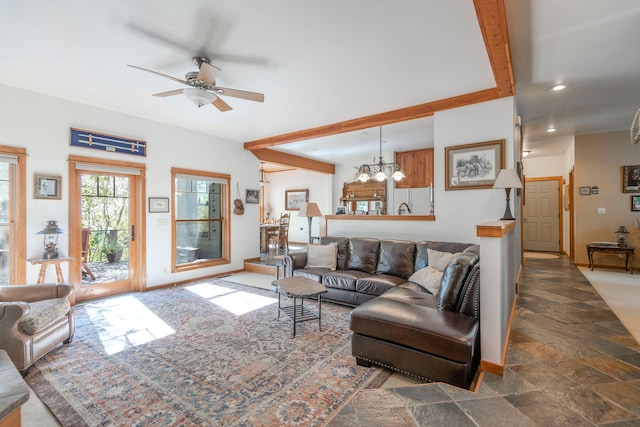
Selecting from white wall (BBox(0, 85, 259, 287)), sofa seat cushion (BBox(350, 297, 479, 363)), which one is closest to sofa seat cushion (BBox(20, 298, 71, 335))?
white wall (BBox(0, 85, 259, 287))

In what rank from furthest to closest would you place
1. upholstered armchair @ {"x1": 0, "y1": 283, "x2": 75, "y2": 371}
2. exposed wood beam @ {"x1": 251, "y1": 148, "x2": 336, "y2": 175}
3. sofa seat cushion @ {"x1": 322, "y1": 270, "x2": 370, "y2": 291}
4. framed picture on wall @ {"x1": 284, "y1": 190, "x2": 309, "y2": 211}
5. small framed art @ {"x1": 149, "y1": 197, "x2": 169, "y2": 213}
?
framed picture on wall @ {"x1": 284, "y1": 190, "x2": 309, "y2": 211} < exposed wood beam @ {"x1": 251, "y1": 148, "x2": 336, "y2": 175} < small framed art @ {"x1": 149, "y1": 197, "x2": 169, "y2": 213} < sofa seat cushion @ {"x1": 322, "y1": 270, "x2": 370, "y2": 291} < upholstered armchair @ {"x1": 0, "y1": 283, "x2": 75, "y2": 371}

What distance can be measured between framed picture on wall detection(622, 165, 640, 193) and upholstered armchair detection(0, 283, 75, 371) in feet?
29.3

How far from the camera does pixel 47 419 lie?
1.79 m

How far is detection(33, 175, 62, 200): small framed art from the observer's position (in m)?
3.69

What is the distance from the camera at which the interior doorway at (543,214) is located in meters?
8.15

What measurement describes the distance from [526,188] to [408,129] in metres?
5.13

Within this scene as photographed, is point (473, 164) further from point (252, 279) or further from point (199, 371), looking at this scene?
point (252, 279)

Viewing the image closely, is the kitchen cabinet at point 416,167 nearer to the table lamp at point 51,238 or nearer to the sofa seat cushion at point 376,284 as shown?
the sofa seat cushion at point 376,284

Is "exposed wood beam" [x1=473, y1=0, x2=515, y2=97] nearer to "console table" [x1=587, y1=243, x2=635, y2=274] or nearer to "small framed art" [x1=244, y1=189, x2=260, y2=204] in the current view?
"console table" [x1=587, y1=243, x2=635, y2=274]

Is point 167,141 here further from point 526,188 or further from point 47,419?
point 526,188

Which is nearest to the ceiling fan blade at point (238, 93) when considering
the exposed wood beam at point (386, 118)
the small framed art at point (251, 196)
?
the exposed wood beam at point (386, 118)

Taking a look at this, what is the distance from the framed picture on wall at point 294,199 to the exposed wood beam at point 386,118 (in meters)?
3.94

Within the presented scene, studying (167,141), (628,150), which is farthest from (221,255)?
(628,150)

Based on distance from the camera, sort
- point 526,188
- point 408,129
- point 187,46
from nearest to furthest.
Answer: point 187,46
point 408,129
point 526,188
